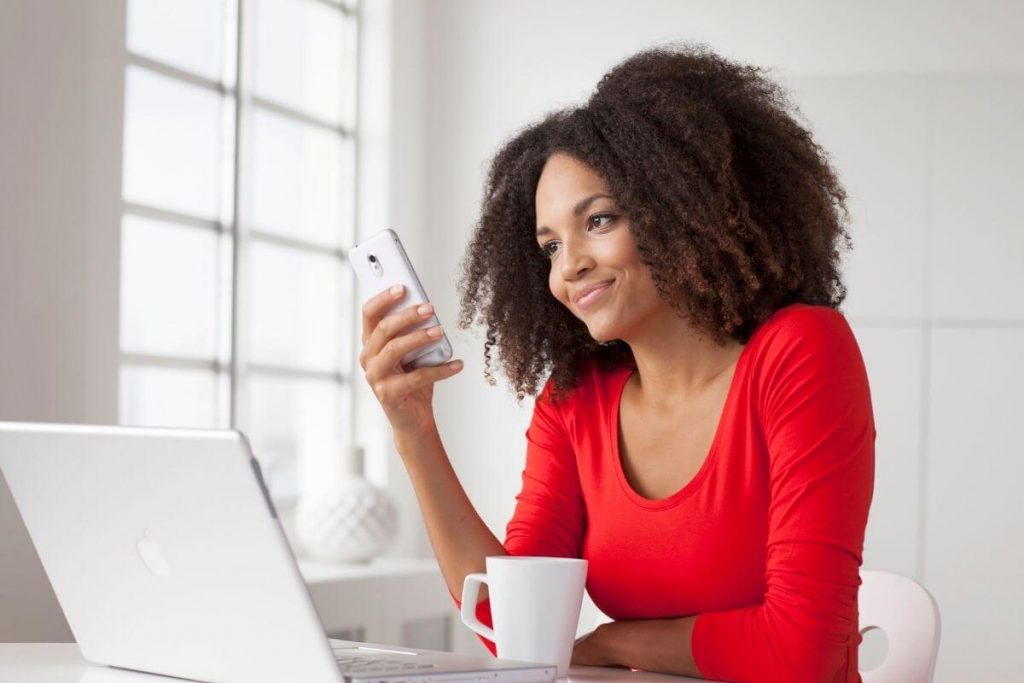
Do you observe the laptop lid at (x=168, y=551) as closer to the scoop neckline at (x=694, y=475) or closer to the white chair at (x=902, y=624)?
the scoop neckline at (x=694, y=475)

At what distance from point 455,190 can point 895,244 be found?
48.4 inches

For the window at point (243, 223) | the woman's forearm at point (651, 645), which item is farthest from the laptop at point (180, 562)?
the window at point (243, 223)

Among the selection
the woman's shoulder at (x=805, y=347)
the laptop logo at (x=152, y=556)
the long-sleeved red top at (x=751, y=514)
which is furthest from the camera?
the woman's shoulder at (x=805, y=347)

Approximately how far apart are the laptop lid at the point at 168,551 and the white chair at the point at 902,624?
89cm

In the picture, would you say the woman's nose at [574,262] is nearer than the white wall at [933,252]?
Yes

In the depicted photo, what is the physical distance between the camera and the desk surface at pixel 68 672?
A: 114cm

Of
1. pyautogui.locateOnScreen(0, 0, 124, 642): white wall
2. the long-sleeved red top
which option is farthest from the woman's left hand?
pyautogui.locateOnScreen(0, 0, 124, 642): white wall

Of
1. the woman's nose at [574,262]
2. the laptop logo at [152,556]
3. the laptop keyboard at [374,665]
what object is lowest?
the laptop keyboard at [374,665]

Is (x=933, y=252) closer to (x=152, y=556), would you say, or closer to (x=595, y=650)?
(x=595, y=650)

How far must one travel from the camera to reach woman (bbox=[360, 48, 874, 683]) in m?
1.37

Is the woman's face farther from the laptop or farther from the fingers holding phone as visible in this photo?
the laptop

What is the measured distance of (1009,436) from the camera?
10.7 ft

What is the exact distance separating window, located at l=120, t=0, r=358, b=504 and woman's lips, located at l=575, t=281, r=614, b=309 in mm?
1470

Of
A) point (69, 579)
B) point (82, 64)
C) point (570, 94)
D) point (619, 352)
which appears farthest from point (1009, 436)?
point (69, 579)
